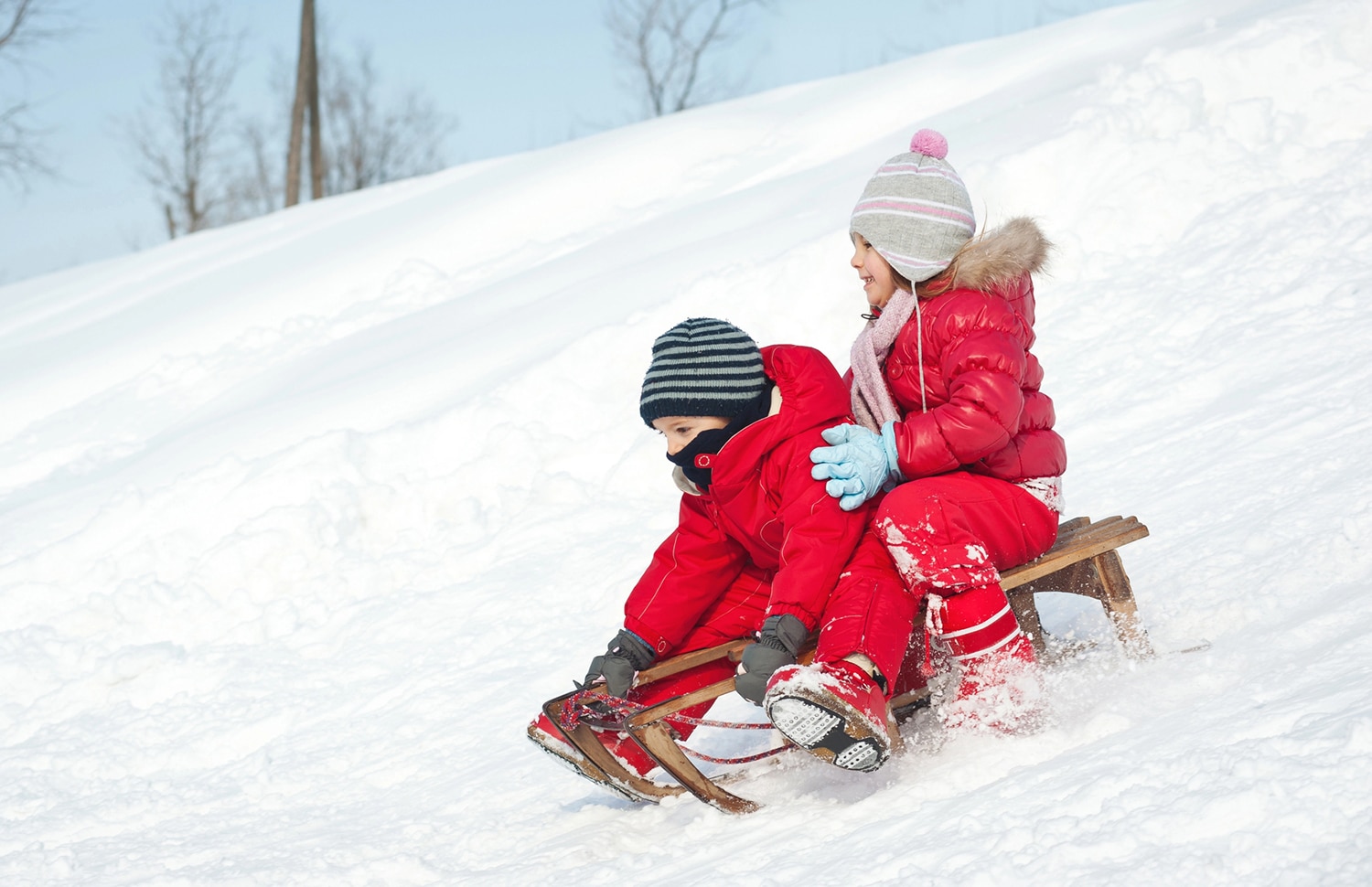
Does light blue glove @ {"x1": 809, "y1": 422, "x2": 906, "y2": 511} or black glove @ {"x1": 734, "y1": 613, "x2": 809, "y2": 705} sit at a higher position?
light blue glove @ {"x1": 809, "y1": 422, "x2": 906, "y2": 511}

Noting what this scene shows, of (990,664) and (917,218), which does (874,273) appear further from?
(990,664)

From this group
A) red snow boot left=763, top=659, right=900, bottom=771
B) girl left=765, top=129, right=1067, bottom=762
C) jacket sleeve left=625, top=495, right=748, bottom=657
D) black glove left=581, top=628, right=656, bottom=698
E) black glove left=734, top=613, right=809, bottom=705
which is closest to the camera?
red snow boot left=763, top=659, right=900, bottom=771

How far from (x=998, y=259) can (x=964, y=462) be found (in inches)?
20.3

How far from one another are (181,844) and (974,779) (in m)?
2.28

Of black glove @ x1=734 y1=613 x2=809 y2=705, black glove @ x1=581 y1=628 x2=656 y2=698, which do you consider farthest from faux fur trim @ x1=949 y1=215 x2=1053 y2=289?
black glove @ x1=581 y1=628 x2=656 y2=698

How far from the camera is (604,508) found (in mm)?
5273

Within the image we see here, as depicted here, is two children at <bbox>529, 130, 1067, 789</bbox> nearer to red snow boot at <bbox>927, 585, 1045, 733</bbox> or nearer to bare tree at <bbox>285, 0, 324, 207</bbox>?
red snow boot at <bbox>927, 585, 1045, 733</bbox>

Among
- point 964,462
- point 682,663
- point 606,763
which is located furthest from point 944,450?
point 606,763

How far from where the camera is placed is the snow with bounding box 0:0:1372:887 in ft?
7.51

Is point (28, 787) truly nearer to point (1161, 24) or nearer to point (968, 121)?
point (968, 121)

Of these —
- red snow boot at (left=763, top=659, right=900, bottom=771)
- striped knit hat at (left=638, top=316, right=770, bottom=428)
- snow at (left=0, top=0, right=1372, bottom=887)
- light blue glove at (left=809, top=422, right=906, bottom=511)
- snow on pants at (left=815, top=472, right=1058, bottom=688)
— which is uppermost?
striped knit hat at (left=638, top=316, right=770, bottom=428)

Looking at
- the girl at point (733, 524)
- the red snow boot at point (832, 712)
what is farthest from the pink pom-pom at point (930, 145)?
the red snow boot at point (832, 712)

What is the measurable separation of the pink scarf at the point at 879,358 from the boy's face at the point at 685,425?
0.41 m

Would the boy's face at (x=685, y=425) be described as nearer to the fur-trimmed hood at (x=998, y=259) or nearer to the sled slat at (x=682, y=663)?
the sled slat at (x=682, y=663)
